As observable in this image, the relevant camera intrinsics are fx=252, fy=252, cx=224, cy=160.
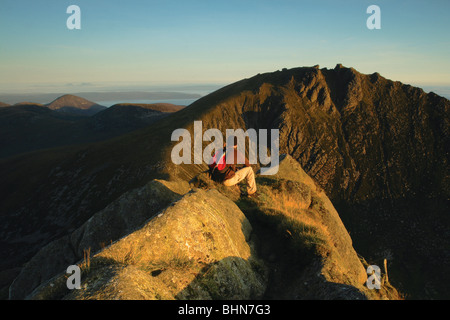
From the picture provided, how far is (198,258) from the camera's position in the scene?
24.2 ft

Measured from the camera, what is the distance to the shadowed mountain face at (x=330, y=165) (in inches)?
3265

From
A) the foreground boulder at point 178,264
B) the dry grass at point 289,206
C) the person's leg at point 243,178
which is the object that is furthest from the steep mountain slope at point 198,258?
the person's leg at point 243,178

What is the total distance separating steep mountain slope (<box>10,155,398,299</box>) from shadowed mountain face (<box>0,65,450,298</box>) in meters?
69.0

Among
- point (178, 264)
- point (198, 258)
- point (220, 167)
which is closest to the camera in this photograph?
point (178, 264)

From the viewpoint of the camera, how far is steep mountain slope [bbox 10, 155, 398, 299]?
569cm

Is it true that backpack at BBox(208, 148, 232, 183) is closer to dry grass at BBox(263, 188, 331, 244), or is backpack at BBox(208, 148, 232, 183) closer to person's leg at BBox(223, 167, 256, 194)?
person's leg at BBox(223, 167, 256, 194)

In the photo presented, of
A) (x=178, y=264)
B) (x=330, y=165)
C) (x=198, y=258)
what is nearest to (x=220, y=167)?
(x=198, y=258)

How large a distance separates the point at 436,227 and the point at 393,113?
202ft

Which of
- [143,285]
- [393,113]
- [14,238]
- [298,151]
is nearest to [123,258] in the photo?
[143,285]

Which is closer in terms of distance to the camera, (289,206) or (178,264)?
(178,264)

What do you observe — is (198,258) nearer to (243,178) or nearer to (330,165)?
(243,178)

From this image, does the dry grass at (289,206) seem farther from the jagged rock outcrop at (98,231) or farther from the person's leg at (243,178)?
the jagged rock outcrop at (98,231)

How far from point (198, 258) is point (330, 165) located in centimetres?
12151
